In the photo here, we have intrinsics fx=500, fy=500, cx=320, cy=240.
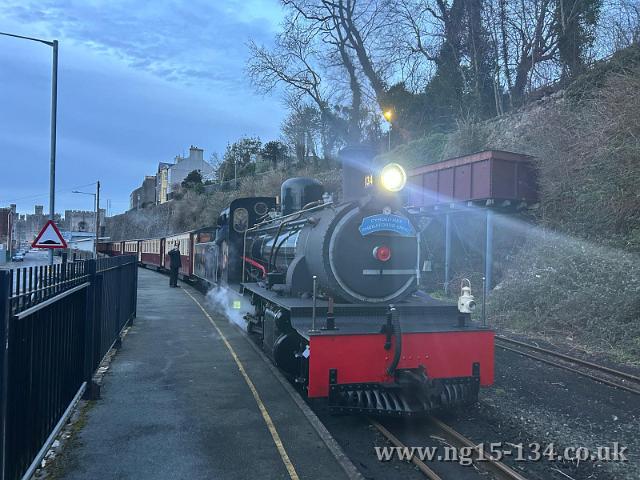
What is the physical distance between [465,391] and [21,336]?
415 centimetres

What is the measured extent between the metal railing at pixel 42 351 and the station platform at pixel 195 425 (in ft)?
1.29

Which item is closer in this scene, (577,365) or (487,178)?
(577,365)

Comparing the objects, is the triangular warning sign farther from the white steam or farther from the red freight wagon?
the red freight wagon

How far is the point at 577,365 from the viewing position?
7820 mm

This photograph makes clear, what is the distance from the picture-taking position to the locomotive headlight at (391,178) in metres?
5.87

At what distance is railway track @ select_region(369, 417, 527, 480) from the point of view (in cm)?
394

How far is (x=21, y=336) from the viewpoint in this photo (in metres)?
3.09

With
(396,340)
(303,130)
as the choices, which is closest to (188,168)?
(303,130)

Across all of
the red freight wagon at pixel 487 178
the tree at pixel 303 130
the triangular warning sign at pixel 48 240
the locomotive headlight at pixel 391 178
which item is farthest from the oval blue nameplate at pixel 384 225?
the tree at pixel 303 130

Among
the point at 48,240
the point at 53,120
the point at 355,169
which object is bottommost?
the point at 48,240

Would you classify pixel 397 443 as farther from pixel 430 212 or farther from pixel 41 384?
pixel 430 212

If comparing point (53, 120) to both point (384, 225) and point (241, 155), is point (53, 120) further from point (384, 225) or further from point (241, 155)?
point (241, 155)

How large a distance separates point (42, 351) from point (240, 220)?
791cm

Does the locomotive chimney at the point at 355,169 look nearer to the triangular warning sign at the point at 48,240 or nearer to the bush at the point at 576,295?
the bush at the point at 576,295
